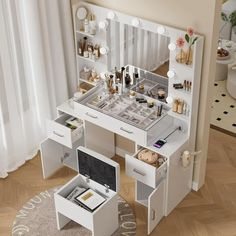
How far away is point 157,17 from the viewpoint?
3.80 metres

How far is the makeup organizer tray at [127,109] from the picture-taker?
13.2 ft

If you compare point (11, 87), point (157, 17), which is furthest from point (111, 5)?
point (11, 87)

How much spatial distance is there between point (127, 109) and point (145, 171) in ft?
1.75

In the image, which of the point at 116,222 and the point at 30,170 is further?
the point at 30,170

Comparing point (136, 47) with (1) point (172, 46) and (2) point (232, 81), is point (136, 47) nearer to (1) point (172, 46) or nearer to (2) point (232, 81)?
(1) point (172, 46)

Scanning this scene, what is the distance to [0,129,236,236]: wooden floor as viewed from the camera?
4.10 metres

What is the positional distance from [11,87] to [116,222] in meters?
1.45


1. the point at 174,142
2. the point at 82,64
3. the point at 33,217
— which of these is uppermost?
the point at 82,64

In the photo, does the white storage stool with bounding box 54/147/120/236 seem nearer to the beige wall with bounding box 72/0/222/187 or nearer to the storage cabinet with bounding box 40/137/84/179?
the storage cabinet with bounding box 40/137/84/179

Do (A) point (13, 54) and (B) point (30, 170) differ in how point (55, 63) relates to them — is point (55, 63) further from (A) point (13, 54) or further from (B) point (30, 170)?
(B) point (30, 170)

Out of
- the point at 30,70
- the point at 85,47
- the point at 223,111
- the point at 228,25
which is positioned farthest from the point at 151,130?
the point at 228,25

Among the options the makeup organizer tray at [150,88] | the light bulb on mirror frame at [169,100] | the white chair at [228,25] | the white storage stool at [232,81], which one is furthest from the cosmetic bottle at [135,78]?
the white chair at [228,25]

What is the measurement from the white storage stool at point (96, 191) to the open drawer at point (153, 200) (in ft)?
0.87

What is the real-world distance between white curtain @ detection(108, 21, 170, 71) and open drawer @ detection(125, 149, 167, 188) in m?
0.76
